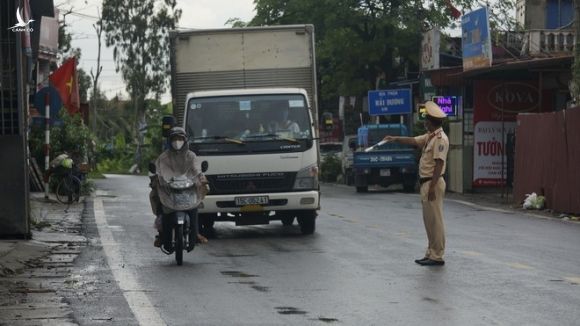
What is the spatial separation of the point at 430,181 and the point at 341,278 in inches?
81.4

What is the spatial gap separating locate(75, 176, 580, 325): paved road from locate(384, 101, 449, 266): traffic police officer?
0.86 feet

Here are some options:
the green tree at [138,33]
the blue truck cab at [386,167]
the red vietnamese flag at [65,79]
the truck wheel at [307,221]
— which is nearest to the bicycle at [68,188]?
the red vietnamese flag at [65,79]

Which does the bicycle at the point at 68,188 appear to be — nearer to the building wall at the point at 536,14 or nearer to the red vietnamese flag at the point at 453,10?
the building wall at the point at 536,14

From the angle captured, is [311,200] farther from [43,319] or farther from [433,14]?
[433,14]

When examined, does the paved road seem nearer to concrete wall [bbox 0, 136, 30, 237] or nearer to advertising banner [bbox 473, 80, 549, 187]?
concrete wall [bbox 0, 136, 30, 237]

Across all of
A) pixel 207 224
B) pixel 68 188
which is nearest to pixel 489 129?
pixel 68 188

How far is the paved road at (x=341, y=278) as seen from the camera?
8984mm

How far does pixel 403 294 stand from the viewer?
1023 cm

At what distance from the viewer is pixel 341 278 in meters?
11.6

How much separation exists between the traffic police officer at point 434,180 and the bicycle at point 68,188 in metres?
15.3

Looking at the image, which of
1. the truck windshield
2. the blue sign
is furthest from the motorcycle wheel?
the blue sign

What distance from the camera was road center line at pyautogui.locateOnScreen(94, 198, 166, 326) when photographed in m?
8.87

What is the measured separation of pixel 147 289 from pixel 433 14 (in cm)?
3924

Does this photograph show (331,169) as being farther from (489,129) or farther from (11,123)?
Result: (11,123)
